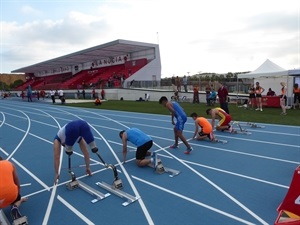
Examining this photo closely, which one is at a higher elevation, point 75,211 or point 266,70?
point 266,70

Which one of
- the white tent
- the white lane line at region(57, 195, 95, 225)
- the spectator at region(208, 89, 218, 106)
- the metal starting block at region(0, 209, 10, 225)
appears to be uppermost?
the white tent

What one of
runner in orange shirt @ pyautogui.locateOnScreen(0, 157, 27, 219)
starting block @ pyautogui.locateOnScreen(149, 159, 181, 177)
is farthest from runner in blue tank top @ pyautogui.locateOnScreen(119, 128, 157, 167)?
runner in orange shirt @ pyautogui.locateOnScreen(0, 157, 27, 219)

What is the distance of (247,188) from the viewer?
181 inches

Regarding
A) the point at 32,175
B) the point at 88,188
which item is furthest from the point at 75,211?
the point at 32,175

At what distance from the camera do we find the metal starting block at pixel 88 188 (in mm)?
4420

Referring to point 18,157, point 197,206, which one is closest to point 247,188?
point 197,206

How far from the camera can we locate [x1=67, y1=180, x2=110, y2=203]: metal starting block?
14.5 ft

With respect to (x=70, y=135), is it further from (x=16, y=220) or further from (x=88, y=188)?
(x=16, y=220)

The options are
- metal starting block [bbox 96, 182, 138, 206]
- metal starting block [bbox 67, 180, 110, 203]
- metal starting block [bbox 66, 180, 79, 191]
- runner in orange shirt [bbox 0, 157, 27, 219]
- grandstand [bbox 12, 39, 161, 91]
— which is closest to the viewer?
runner in orange shirt [bbox 0, 157, 27, 219]

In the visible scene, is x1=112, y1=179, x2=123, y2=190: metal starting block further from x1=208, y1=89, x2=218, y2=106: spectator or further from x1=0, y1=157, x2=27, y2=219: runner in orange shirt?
x1=208, y1=89, x2=218, y2=106: spectator

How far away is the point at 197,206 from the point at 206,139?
4.42 meters

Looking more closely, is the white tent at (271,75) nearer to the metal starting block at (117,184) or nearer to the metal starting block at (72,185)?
the metal starting block at (117,184)

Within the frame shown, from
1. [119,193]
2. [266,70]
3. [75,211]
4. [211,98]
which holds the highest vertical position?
[266,70]

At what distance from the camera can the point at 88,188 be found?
4.74 meters
